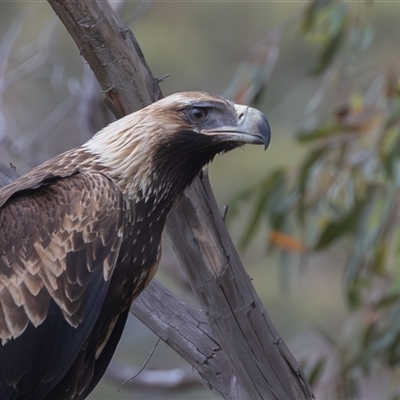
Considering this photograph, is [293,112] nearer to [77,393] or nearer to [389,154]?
[389,154]

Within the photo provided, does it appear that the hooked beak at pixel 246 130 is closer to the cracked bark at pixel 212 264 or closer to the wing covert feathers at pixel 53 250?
the cracked bark at pixel 212 264

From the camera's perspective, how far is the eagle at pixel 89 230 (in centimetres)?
233

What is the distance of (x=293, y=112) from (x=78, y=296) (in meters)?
5.52

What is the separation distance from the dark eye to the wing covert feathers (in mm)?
322

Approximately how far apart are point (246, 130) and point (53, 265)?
638 millimetres

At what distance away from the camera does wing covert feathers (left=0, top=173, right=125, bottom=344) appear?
7.63 ft

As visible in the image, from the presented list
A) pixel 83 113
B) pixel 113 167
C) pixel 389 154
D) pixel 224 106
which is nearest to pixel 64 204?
pixel 113 167

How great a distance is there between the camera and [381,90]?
14.1 feet

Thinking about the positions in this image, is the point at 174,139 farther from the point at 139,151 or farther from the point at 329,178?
the point at 329,178

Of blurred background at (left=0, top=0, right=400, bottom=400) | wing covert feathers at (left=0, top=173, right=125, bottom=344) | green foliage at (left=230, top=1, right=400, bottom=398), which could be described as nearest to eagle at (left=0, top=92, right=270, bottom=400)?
wing covert feathers at (left=0, top=173, right=125, bottom=344)

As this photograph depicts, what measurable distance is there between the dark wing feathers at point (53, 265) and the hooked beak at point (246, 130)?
35 cm

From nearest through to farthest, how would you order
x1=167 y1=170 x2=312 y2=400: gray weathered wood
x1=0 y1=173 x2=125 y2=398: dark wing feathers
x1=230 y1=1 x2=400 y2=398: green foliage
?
x1=0 y1=173 x2=125 y2=398: dark wing feathers < x1=167 y1=170 x2=312 y2=400: gray weathered wood < x1=230 y1=1 x2=400 y2=398: green foliage

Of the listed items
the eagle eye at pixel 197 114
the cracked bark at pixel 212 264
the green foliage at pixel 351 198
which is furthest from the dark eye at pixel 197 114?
the green foliage at pixel 351 198

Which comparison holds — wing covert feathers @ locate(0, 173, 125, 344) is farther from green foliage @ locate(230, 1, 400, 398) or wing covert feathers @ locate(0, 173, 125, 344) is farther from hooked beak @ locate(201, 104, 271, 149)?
green foliage @ locate(230, 1, 400, 398)
